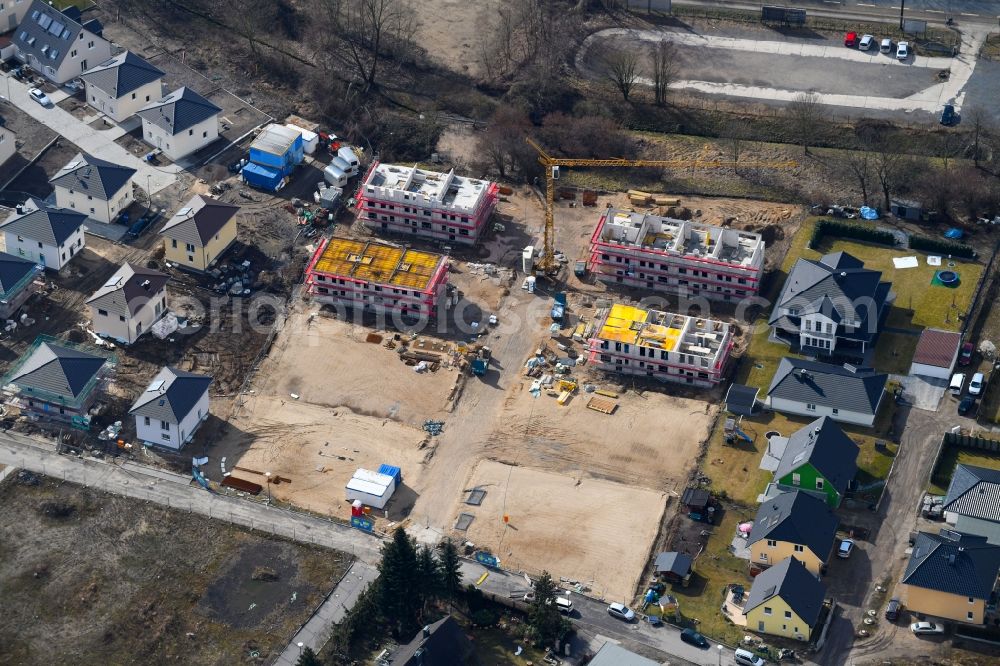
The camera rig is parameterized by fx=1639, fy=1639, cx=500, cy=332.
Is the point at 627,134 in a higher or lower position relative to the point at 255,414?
higher

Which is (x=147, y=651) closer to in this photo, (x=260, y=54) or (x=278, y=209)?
(x=278, y=209)

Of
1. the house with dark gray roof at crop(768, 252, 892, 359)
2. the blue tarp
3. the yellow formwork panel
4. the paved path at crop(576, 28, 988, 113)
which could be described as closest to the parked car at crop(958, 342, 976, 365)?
the house with dark gray roof at crop(768, 252, 892, 359)

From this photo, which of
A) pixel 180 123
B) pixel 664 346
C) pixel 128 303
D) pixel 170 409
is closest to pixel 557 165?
pixel 664 346

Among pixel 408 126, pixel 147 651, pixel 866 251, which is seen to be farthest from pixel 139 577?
pixel 866 251

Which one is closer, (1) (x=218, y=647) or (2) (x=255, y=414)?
(1) (x=218, y=647)

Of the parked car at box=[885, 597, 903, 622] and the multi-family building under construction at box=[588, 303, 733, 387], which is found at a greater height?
the multi-family building under construction at box=[588, 303, 733, 387]

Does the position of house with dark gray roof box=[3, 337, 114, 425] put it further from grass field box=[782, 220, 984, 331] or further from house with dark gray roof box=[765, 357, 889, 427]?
grass field box=[782, 220, 984, 331]
